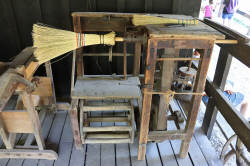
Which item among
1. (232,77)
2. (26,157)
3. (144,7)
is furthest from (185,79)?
(232,77)

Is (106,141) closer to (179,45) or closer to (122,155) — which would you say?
(122,155)

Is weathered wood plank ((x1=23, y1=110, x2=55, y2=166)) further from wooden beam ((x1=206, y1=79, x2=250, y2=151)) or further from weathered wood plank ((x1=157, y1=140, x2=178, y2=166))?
wooden beam ((x1=206, y1=79, x2=250, y2=151))

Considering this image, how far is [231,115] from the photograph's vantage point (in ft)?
6.23

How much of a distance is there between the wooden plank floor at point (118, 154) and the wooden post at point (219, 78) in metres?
0.15

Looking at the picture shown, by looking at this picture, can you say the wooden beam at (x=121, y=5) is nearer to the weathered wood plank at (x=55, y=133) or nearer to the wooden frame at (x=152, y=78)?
the wooden frame at (x=152, y=78)

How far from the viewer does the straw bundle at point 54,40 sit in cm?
169

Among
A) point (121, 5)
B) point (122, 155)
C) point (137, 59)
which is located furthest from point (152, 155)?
point (121, 5)

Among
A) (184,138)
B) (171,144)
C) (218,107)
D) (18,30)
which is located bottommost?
(171,144)

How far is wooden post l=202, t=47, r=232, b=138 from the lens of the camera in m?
2.08

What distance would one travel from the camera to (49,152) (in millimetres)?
2121

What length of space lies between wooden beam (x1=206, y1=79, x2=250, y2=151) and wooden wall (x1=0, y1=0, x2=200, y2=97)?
1.16 m

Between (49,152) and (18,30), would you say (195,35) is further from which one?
(18,30)

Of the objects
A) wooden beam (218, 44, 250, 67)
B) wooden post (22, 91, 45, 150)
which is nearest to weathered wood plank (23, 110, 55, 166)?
wooden post (22, 91, 45, 150)

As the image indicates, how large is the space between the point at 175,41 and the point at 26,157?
181cm
